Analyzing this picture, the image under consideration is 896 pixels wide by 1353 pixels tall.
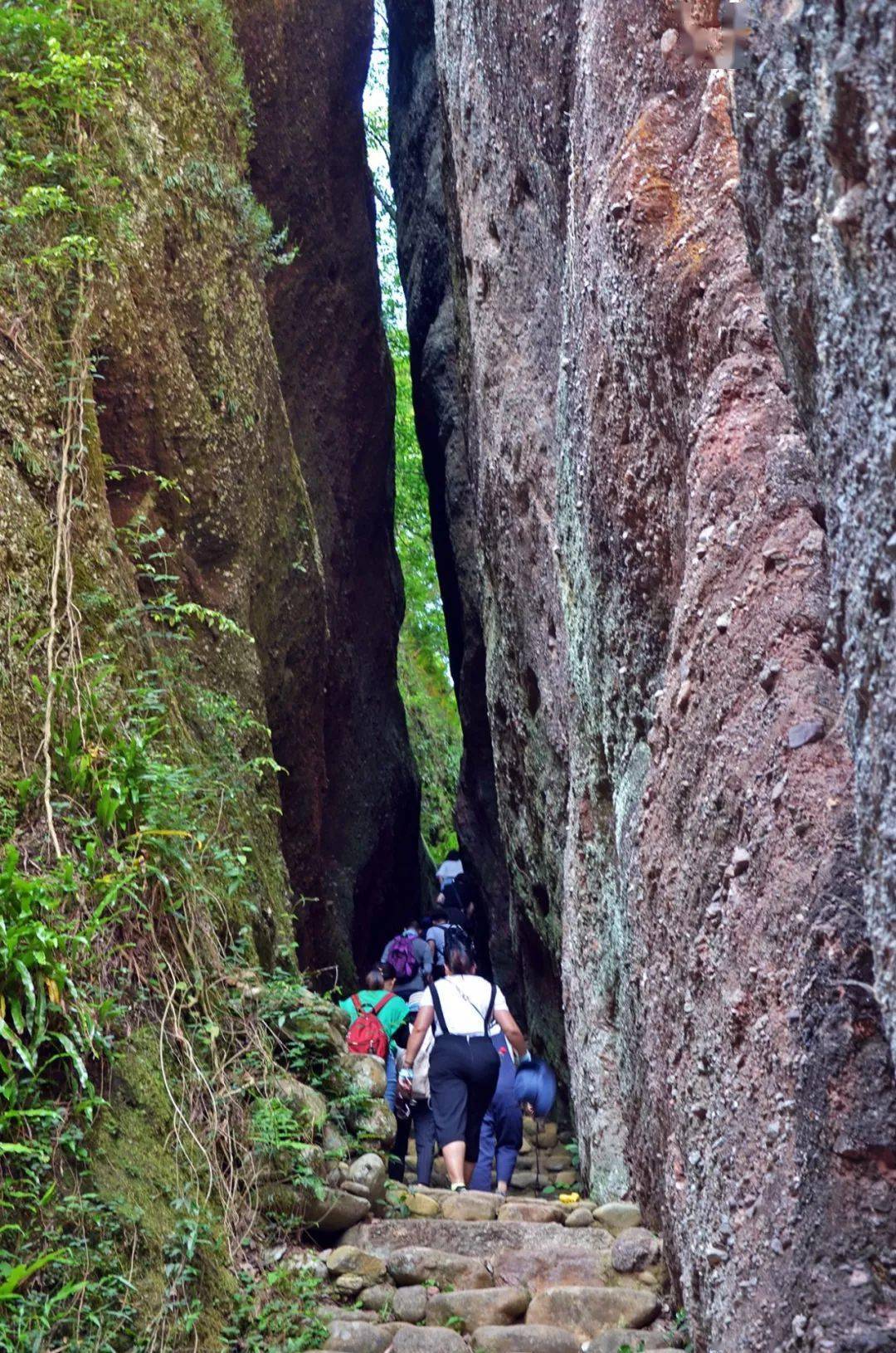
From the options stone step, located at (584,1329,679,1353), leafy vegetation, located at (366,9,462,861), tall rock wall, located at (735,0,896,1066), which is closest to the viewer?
tall rock wall, located at (735,0,896,1066)

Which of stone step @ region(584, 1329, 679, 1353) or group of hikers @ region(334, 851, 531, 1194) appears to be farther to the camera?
group of hikers @ region(334, 851, 531, 1194)

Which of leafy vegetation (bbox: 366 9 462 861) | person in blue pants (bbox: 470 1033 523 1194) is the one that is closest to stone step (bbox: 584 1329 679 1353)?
person in blue pants (bbox: 470 1033 523 1194)

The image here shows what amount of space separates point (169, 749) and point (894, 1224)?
4.20 metres

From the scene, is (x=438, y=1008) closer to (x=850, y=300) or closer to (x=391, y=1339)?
(x=391, y=1339)

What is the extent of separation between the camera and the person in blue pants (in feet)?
23.9

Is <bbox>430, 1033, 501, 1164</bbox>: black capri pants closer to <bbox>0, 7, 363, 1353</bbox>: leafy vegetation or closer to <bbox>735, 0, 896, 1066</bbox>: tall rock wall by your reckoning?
<bbox>0, 7, 363, 1353</bbox>: leafy vegetation

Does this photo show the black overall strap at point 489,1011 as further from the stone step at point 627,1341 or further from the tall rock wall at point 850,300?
the tall rock wall at point 850,300

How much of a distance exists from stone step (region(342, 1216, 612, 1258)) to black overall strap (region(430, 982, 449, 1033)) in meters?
1.59

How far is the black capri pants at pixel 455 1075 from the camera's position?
6746 millimetres

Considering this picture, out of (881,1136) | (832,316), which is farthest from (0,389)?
(881,1136)

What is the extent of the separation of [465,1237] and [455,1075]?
66.5 inches

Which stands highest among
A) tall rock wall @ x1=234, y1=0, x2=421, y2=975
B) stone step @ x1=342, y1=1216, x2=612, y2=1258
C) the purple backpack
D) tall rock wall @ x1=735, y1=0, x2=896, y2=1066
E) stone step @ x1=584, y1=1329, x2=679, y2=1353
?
tall rock wall @ x1=234, y1=0, x2=421, y2=975

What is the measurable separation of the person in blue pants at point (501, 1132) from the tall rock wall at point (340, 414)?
3739mm

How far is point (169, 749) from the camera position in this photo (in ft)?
20.3
